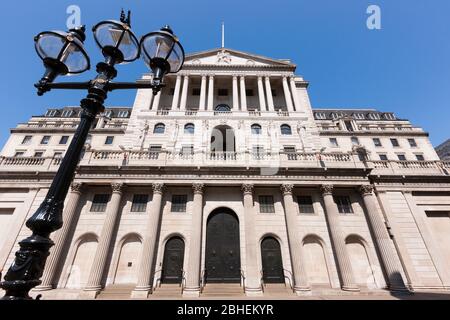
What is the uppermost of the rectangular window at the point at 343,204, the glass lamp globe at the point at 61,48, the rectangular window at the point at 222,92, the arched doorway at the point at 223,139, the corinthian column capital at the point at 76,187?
the rectangular window at the point at 222,92

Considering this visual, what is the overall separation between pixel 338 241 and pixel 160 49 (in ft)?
53.0

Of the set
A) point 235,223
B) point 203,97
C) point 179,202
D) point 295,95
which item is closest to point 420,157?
point 295,95

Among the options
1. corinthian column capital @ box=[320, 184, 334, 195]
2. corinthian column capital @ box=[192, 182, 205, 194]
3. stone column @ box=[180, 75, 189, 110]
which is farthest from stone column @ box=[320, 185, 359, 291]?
stone column @ box=[180, 75, 189, 110]

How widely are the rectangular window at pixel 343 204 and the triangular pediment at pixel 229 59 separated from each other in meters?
20.3

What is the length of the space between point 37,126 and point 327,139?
5401 centimetres

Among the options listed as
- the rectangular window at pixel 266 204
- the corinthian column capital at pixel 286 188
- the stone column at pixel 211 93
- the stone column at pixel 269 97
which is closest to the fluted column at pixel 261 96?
the stone column at pixel 269 97

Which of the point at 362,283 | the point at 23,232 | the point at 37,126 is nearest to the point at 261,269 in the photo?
the point at 362,283

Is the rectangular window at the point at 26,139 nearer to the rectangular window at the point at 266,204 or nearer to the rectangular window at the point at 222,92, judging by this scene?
the rectangular window at the point at 222,92

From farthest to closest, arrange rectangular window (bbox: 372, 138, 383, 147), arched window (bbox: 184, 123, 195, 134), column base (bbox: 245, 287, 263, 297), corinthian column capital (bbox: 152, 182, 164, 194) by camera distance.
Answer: rectangular window (bbox: 372, 138, 383, 147), arched window (bbox: 184, 123, 195, 134), corinthian column capital (bbox: 152, 182, 164, 194), column base (bbox: 245, 287, 263, 297)

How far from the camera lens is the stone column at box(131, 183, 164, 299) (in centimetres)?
1257

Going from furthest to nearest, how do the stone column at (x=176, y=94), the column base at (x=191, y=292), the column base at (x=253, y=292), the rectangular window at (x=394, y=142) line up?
the rectangular window at (x=394, y=142) < the stone column at (x=176, y=94) < the column base at (x=253, y=292) < the column base at (x=191, y=292)

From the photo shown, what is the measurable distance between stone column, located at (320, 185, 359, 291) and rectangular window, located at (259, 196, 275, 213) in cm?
417

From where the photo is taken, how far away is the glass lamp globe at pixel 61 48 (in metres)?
4.48

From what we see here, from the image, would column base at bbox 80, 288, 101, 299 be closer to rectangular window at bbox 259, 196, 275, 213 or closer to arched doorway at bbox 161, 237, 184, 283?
arched doorway at bbox 161, 237, 184, 283
